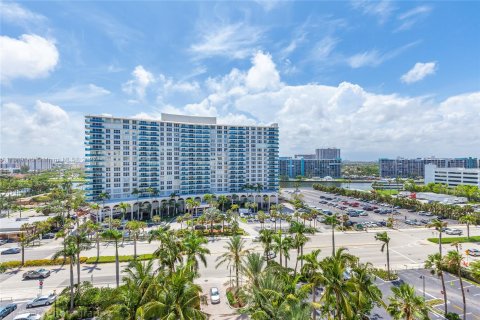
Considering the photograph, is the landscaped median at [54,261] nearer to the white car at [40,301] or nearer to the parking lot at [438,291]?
the white car at [40,301]

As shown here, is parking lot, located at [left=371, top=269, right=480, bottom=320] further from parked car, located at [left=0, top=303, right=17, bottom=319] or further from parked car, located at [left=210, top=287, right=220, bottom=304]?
parked car, located at [left=0, top=303, right=17, bottom=319]

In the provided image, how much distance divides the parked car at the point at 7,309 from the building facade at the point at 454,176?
164 metres

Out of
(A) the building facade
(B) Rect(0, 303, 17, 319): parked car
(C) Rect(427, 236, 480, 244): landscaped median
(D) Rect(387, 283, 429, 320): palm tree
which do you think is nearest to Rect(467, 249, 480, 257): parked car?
(C) Rect(427, 236, 480, 244): landscaped median

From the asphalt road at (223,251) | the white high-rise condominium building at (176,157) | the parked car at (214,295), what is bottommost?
the asphalt road at (223,251)

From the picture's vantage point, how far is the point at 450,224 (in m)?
72.3

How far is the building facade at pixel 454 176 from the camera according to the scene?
12312 cm

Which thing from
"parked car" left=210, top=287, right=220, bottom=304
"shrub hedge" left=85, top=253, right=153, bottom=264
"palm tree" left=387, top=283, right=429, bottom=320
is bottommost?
"shrub hedge" left=85, top=253, right=153, bottom=264

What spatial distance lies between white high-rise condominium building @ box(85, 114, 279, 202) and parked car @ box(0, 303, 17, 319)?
53.0 metres

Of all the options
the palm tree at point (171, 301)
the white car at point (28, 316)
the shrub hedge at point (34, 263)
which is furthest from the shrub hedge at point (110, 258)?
the palm tree at point (171, 301)

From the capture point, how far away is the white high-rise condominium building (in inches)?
3327

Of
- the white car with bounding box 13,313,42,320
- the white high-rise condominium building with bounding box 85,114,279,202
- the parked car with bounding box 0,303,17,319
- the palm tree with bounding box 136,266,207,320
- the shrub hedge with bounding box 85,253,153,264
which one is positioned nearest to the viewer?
the palm tree with bounding box 136,266,207,320

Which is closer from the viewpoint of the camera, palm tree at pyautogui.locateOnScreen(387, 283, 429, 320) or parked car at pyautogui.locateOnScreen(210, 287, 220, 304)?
palm tree at pyautogui.locateOnScreen(387, 283, 429, 320)

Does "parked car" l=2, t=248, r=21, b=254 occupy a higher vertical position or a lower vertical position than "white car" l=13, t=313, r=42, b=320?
lower

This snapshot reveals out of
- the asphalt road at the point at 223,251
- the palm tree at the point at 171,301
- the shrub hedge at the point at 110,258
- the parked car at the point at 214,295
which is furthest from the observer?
the shrub hedge at the point at 110,258
